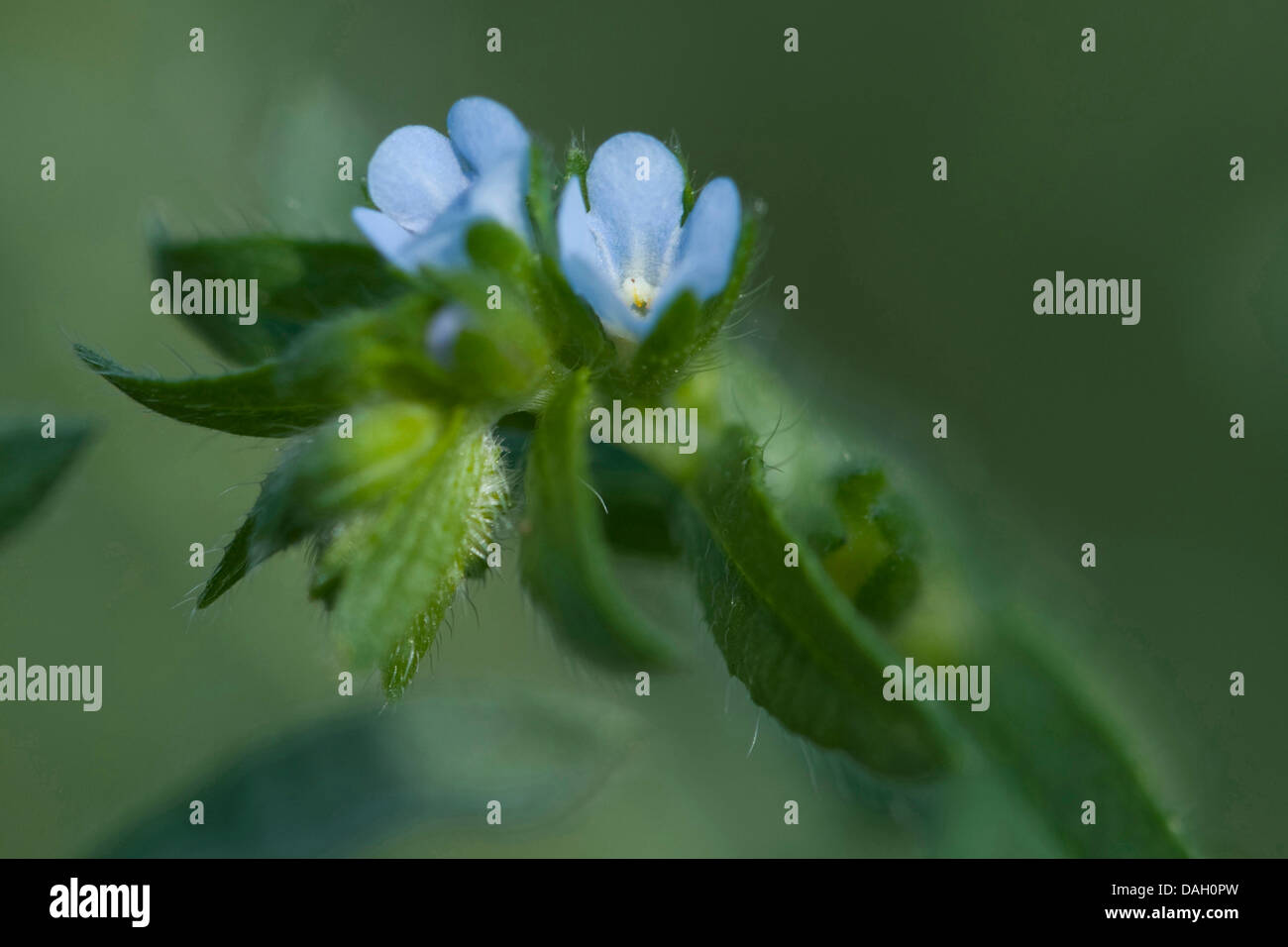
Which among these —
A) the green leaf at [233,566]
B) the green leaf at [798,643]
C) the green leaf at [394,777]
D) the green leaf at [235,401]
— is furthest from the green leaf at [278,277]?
the green leaf at [394,777]

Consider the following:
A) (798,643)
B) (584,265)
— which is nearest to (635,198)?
(584,265)

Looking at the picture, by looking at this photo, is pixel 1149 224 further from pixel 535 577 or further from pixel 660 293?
pixel 535 577

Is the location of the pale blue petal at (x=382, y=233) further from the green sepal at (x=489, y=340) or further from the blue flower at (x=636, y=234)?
the blue flower at (x=636, y=234)

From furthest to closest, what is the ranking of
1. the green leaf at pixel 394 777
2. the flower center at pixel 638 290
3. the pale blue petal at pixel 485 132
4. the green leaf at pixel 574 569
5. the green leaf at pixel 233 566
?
1. the green leaf at pixel 394 777
2. the flower center at pixel 638 290
3. the pale blue petal at pixel 485 132
4. the green leaf at pixel 233 566
5. the green leaf at pixel 574 569

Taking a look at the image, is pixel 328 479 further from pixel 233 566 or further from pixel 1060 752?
pixel 1060 752

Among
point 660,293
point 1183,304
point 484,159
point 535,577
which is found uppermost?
point 1183,304

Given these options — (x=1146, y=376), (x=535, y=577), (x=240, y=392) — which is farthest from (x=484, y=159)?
(x=1146, y=376)

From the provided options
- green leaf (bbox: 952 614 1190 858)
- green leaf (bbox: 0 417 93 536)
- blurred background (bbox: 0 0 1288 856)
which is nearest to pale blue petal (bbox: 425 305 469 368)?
green leaf (bbox: 0 417 93 536)
